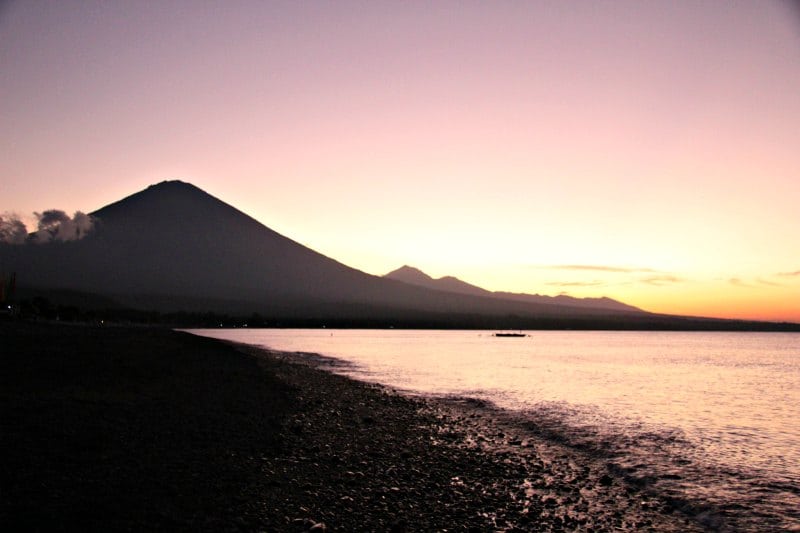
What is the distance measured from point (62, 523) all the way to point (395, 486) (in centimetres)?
→ 624

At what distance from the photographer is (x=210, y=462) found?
42.7 feet

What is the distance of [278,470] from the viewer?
12750mm

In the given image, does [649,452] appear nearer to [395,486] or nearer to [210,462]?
[395,486]

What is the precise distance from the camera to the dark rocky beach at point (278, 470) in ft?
32.2

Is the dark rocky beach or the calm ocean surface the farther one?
the calm ocean surface

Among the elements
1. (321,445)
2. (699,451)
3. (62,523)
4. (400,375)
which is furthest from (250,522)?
(400,375)

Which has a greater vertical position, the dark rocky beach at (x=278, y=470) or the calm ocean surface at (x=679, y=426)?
the dark rocky beach at (x=278, y=470)

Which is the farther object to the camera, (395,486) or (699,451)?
(699,451)

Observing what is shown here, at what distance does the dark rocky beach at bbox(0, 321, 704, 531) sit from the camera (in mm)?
9812

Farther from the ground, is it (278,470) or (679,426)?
(278,470)

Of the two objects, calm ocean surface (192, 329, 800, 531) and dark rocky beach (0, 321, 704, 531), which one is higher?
dark rocky beach (0, 321, 704, 531)

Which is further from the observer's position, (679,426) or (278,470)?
(679,426)

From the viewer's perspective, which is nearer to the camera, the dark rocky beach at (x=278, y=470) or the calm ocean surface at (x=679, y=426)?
the dark rocky beach at (x=278, y=470)

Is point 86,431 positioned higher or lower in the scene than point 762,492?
higher
